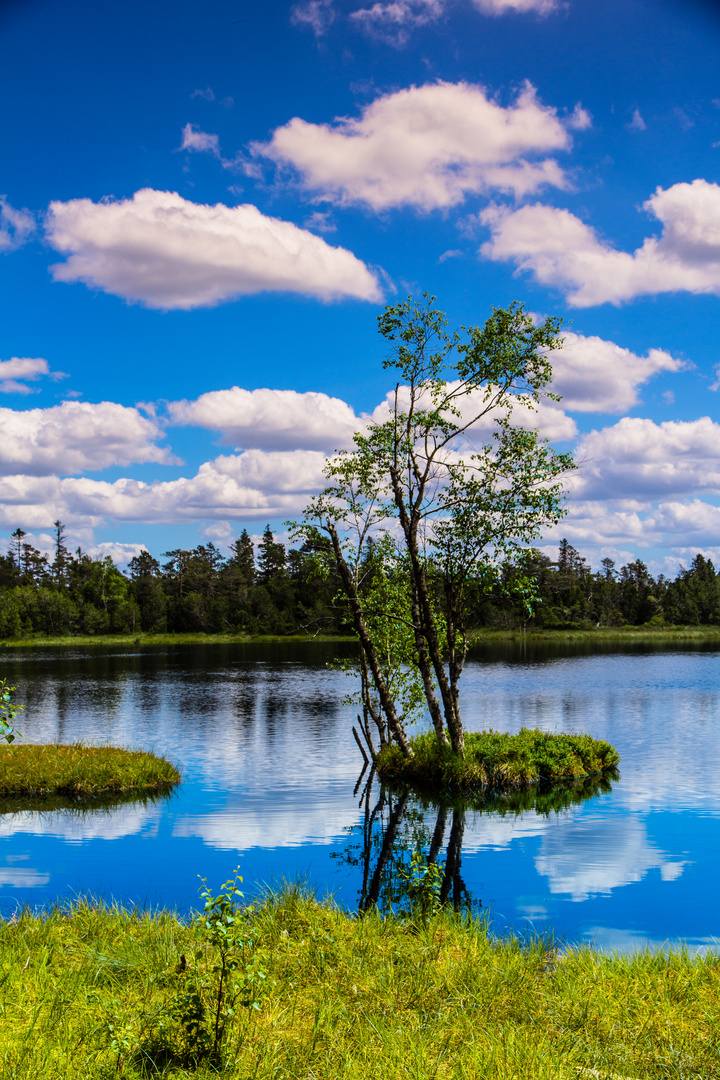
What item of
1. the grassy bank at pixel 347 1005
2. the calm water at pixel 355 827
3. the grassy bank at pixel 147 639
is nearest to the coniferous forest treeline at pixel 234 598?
the grassy bank at pixel 147 639

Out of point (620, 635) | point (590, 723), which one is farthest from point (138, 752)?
point (620, 635)

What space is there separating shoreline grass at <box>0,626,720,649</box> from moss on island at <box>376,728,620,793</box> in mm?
91902

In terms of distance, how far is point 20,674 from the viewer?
7306cm

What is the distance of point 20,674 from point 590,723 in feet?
179

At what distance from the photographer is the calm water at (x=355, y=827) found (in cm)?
1670

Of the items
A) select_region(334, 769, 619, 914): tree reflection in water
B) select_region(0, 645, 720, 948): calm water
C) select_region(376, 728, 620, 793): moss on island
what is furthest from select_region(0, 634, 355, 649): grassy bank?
select_region(334, 769, 619, 914): tree reflection in water

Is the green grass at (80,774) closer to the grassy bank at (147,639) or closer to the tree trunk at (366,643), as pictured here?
the tree trunk at (366,643)

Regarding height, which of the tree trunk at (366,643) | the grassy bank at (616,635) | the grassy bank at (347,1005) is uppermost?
the tree trunk at (366,643)

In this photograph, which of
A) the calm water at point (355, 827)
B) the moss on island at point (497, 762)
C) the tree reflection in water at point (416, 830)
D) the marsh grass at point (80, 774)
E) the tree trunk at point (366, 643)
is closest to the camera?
the calm water at point (355, 827)

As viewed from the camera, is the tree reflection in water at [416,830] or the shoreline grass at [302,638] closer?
the tree reflection in water at [416,830]

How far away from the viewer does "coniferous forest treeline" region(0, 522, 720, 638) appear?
143m

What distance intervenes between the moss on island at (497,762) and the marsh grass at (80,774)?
346 inches

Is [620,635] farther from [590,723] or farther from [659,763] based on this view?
[659,763]

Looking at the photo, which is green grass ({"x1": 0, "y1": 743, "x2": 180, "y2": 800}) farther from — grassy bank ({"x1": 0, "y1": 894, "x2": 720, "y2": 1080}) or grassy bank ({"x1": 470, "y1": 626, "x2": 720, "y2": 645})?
grassy bank ({"x1": 470, "y1": 626, "x2": 720, "y2": 645})
